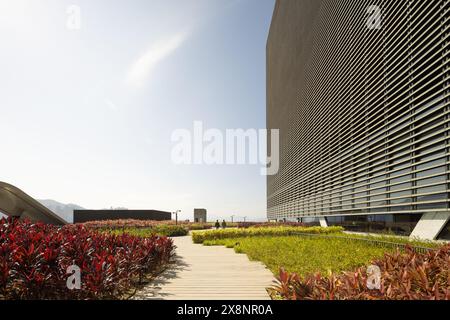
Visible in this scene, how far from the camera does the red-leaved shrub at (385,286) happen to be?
12.7ft

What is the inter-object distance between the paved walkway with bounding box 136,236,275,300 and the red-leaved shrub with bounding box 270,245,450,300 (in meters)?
1.90

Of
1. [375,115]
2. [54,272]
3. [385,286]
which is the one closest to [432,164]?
[375,115]

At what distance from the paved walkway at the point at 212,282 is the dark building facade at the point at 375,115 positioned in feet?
27.9

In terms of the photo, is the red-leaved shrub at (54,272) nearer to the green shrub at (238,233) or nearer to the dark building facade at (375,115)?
the dark building facade at (375,115)

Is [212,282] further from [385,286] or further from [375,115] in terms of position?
[375,115]

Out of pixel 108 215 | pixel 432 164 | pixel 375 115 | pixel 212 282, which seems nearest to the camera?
pixel 212 282

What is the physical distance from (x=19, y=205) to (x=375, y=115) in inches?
789

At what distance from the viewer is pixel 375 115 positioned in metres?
19.2

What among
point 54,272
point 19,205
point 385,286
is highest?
point 19,205

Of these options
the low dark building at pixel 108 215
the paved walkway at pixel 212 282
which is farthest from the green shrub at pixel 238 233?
the low dark building at pixel 108 215

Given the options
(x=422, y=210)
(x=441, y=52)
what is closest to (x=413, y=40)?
(x=441, y=52)

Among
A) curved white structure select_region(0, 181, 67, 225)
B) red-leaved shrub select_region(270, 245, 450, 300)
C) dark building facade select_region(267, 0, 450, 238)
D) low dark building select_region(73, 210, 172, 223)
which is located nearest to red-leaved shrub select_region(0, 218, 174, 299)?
red-leaved shrub select_region(270, 245, 450, 300)

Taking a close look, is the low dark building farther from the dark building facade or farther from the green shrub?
the green shrub

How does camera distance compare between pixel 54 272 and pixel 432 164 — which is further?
pixel 432 164
